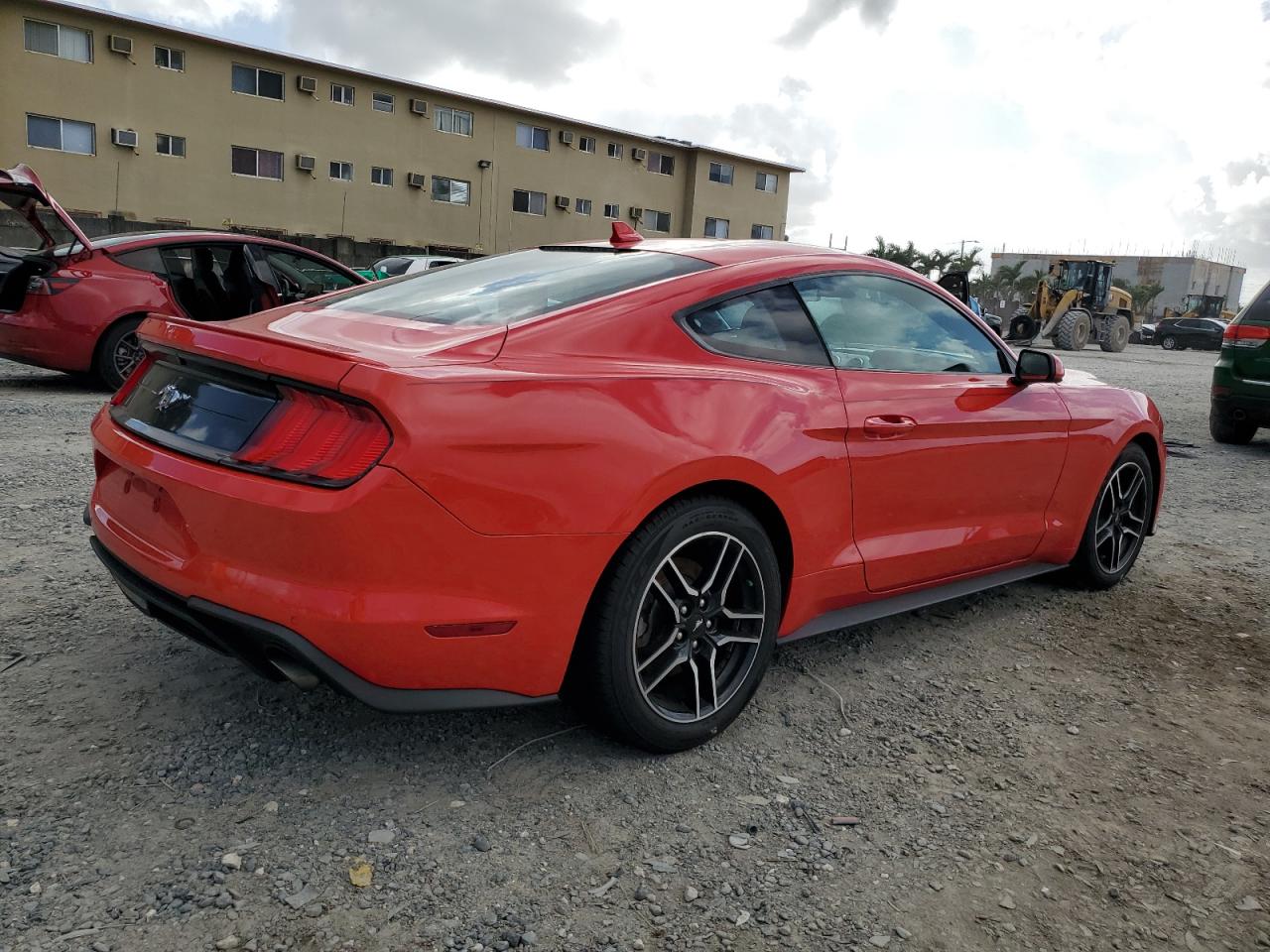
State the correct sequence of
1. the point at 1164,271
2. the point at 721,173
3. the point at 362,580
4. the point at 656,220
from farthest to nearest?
the point at 1164,271 → the point at 721,173 → the point at 656,220 → the point at 362,580

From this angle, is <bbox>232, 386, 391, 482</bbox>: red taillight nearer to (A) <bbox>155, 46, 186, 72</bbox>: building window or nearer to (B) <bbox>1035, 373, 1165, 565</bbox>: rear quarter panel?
(B) <bbox>1035, 373, 1165, 565</bbox>: rear quarter panel

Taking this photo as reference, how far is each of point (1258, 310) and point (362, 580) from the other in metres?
9.31

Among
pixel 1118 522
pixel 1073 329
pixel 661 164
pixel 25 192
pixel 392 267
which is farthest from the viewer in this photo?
pixel 661 164

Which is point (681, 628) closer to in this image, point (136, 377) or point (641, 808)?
point (641, 808)

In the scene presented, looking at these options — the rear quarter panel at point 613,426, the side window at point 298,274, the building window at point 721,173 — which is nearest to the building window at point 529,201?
the building window at point 721,173

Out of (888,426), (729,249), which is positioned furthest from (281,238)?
(888,426)

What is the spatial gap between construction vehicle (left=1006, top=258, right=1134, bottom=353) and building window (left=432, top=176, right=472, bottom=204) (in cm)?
1922

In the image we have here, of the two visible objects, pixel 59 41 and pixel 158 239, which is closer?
pixel 158 239

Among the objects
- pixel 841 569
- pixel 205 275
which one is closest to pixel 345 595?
pixel 841 569

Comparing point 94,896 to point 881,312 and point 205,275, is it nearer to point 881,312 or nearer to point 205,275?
point 881,312

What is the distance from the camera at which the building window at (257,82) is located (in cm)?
2992

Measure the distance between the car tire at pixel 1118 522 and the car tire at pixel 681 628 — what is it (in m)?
2.16

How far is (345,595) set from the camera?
2.15 meters

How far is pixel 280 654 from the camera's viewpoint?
2217mm
